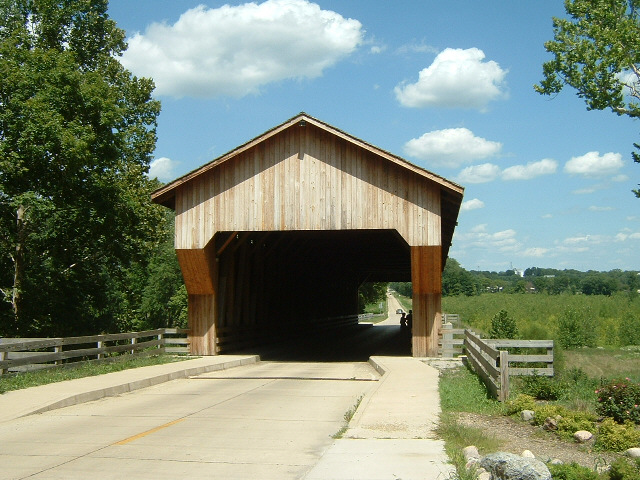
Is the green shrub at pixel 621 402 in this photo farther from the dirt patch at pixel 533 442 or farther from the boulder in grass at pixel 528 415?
the dirt patch at pixel 533 442

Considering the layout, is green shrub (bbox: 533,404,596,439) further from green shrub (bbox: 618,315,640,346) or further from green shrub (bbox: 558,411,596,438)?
green shrub (bbox: 618,315,640,346)

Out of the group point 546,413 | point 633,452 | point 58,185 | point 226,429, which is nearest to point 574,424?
point 546,413

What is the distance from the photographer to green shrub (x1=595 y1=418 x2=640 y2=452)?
25.8ft

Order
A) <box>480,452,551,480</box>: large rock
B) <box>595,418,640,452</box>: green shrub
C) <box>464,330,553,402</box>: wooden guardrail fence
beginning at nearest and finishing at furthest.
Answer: <box>480,452,551,480</box>: large rock < <box>595,418,640,452</box>: green shrub < <box>464,330,553,402</box>: wooden guardrail fence

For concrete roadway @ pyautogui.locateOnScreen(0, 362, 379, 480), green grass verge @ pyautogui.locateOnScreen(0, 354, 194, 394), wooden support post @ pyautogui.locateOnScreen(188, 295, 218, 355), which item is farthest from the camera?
wooden support post @ pyautogui.locateOnScreen(188, 295, 218, 355)

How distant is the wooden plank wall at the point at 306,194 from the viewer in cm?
1958

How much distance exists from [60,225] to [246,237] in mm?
6929

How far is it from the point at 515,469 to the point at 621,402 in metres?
4.85

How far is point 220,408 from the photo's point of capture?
11898 mm

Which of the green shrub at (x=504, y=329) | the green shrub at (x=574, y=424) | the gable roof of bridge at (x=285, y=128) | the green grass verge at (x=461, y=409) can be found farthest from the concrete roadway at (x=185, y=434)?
the gable roof of bridge at (x=285, y=128)

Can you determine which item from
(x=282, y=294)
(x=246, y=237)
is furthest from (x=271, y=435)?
(x=282, y=294)

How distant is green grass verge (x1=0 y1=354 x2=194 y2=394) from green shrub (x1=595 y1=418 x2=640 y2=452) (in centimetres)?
1050

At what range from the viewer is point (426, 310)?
66.3 ft

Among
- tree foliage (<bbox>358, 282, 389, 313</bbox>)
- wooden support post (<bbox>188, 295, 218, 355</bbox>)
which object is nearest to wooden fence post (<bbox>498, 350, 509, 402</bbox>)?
wooden support post (<bbox>188, 295, 218, 355</bbox>)
